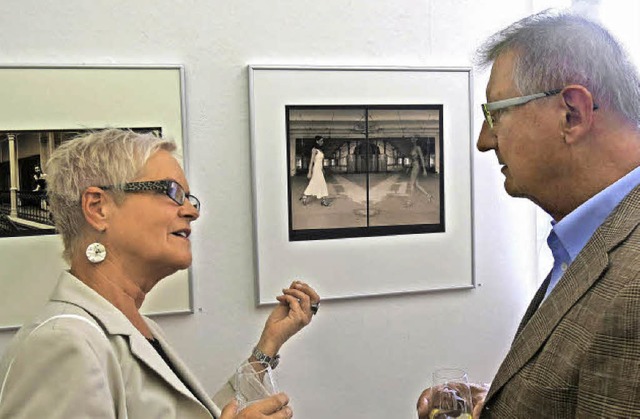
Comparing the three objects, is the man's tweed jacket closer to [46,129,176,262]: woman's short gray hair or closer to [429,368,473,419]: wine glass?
[429,368,473,419]: wine glass

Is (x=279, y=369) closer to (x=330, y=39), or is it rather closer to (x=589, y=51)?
(x=330, y=39)

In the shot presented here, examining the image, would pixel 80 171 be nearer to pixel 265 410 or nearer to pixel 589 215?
pixel 265 410

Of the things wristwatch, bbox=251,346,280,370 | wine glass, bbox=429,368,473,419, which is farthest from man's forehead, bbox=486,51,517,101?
wristwatch, bbox=251,346,280,370

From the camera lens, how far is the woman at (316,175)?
207 centimetres

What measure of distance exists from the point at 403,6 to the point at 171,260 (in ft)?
4.44

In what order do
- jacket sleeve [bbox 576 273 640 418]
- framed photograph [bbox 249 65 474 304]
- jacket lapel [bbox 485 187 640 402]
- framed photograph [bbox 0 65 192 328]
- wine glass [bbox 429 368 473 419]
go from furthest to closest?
framed photograph [bbox 249 65 474 304] < framed photograph [bbox 0 65 192 328] < wine glass [bbox 429 368 473 419] < jacket lapel [bbox 485 187 640 402] < jacket sleeve [bbox 576 273 640 418]

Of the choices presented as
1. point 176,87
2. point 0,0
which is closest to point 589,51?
point 176,87

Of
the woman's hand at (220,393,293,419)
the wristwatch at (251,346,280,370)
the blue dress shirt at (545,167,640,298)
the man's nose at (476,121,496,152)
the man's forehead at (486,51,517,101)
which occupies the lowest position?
the wristwatch at (251,346,280,370)

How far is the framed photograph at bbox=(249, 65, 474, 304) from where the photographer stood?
6.64ft

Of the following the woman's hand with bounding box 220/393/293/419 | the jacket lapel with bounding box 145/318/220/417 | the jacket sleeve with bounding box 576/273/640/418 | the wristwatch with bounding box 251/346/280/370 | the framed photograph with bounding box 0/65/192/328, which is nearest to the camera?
the jacket sleeve with bounding box 576/273/640/418

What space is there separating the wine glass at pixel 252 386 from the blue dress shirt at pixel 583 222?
22.1 inches

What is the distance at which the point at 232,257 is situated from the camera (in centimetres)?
202

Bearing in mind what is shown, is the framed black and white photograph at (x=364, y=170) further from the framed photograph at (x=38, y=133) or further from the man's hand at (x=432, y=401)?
the man's hand at (x=432, y=401)

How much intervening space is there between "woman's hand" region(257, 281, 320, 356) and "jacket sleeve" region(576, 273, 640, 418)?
935 millimetres
